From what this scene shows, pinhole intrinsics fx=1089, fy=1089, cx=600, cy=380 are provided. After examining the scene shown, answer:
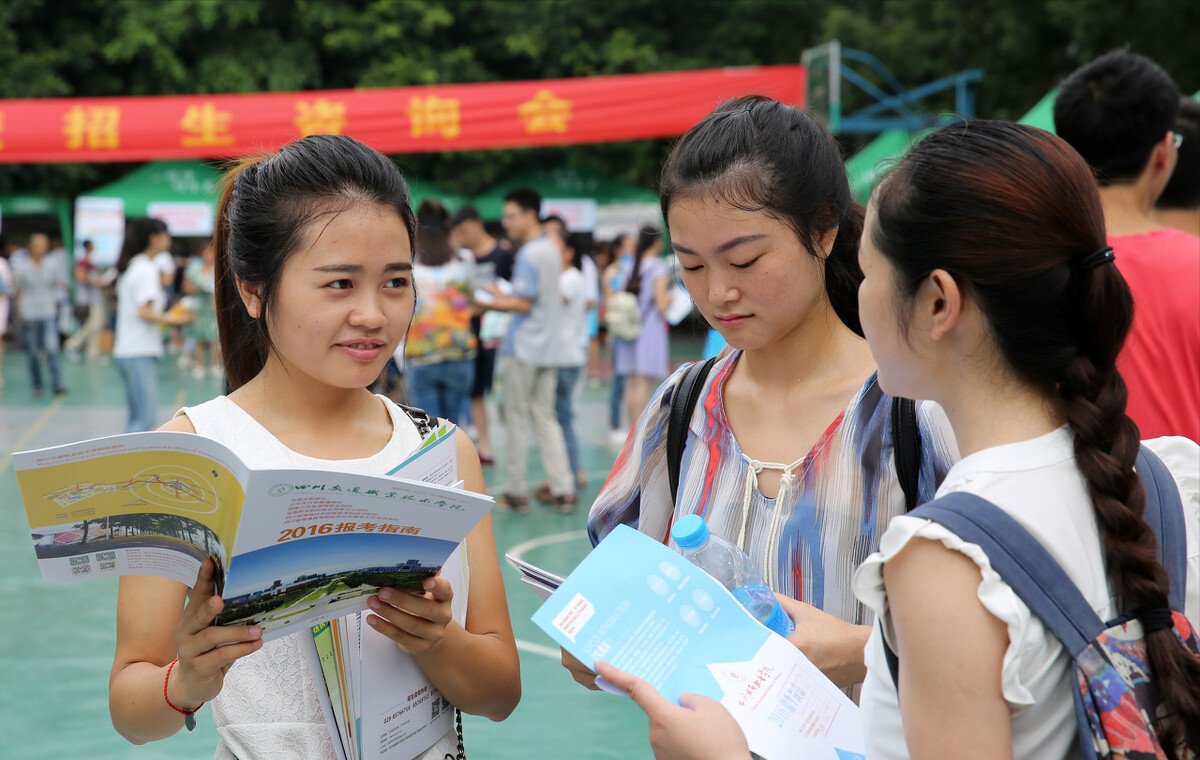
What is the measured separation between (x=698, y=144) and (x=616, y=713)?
2714mm

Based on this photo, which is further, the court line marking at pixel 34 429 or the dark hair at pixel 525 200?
the court line marking at pixel 34 429

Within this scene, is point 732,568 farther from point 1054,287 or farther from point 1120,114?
point 1120,114

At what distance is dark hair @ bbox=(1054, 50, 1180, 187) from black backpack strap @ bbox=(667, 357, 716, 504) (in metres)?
1.22

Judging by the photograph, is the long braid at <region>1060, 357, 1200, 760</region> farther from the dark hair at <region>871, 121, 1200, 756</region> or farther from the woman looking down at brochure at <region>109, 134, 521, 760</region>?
the woman looking down at brochure at <region>109, 134, 521, 760</region>

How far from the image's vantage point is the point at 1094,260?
1.20 m

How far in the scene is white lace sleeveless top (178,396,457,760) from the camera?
5.42 feet

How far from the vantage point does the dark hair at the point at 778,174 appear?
1.76 m

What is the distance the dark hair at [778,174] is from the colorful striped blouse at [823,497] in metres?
0.26

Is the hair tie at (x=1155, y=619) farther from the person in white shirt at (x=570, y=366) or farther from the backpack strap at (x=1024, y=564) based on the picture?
the person in white shirt at (x=570, y=366)

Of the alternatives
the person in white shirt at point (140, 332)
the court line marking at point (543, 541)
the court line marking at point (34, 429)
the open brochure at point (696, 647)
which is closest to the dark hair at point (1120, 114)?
the open brochure at point (696, 647)

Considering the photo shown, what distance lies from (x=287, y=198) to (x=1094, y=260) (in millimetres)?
1182

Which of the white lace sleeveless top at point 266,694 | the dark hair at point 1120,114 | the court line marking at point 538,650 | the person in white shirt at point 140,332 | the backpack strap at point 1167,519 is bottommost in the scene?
the court line marking at point 538,650

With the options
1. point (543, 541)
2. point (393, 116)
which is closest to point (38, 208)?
point (393, 116)

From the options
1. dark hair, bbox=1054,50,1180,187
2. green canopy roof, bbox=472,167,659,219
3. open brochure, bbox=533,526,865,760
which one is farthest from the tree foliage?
open brochure, bbox=533,526,865,760
